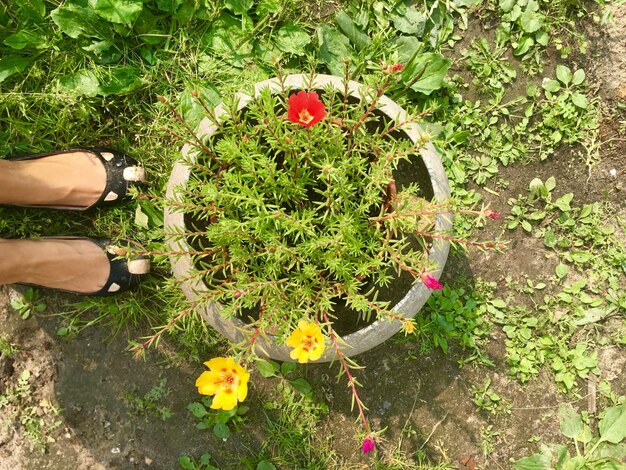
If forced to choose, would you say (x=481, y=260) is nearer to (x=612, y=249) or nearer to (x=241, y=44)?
(x=612, y=249)

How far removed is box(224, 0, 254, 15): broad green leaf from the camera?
2.46 metres

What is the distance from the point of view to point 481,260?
8.45ft

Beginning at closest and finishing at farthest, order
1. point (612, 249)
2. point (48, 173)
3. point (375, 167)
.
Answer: point (375, 167), point (48, 173), point (612, 249)

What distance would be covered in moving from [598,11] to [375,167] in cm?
163

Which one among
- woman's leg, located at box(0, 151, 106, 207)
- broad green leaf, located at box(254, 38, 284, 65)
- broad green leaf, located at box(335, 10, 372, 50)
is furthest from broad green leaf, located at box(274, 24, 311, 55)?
woman's leg, located at box(0, 151, 106, 207)

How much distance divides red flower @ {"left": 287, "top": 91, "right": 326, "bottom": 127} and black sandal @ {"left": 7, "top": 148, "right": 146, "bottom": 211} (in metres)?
1.29

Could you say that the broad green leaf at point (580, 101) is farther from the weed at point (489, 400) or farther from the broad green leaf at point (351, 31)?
the weed at point (489, 400)

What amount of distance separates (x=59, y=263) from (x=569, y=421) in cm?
236

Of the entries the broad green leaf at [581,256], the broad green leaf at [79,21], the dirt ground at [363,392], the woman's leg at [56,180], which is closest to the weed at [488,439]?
the dirt ground at [363,392]

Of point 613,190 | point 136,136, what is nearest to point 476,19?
point 613,190

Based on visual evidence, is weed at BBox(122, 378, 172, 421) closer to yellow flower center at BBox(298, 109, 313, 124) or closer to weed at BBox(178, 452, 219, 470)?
weed at BBox(178, 452, 219, 470)

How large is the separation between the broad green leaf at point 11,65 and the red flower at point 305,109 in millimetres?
1658

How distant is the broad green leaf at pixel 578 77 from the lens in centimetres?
256

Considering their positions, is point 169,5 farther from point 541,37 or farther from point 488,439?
point 488,439
